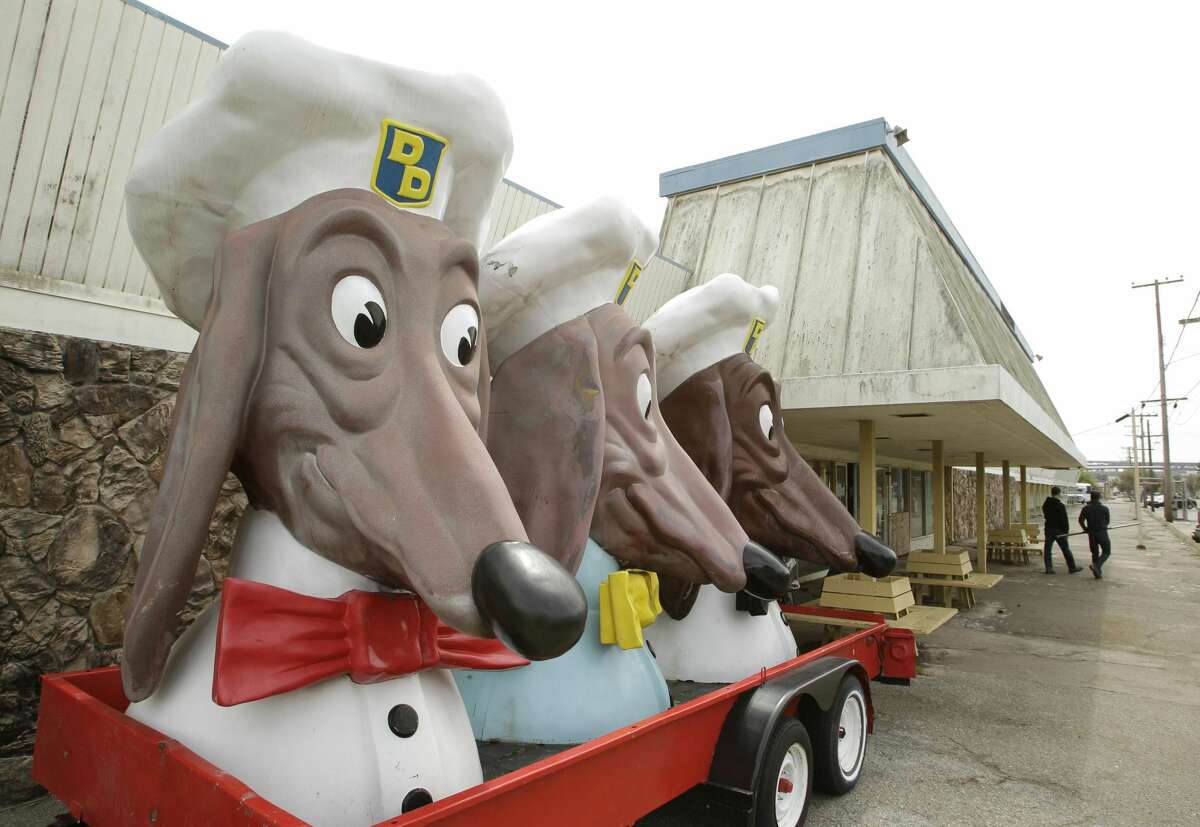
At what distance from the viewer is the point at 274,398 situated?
1652 millimetres

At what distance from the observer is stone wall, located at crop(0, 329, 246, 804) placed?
10.0 ft

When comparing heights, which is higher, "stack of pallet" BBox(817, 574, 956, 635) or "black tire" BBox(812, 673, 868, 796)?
"stack of pallet" BBox(817, 574, 956, 635)

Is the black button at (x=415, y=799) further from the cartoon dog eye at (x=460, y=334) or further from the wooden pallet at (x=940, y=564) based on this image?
the wooden pallet at (x=940, y=564)

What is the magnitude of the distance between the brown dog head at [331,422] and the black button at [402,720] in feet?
0.87

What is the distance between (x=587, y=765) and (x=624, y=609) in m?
0.73

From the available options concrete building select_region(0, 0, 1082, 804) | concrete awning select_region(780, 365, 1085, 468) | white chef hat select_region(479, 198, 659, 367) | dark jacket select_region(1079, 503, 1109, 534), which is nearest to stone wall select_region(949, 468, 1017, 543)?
dark jacket select_region(1079, 503, 1109, 534)

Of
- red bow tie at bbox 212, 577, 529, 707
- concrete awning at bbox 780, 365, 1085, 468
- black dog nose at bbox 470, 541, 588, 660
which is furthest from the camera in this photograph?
concrete awning at bbox 780, 365, 1085, 468

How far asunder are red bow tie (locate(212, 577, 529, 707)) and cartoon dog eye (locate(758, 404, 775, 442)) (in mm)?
2320

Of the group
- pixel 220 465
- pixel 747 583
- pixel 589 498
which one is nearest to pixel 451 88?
pixel 220 465

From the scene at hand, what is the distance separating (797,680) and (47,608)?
305 centimetres

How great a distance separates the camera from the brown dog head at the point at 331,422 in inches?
60.5

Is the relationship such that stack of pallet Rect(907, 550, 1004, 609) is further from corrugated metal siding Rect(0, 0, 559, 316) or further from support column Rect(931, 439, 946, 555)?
corrugated metal siding Rect(0, 0, 559, 316)

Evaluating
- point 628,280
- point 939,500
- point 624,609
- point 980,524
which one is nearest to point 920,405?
point 628,280

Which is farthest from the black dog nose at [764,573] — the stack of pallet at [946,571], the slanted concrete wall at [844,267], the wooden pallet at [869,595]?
the stack of pallet at [946,571]
